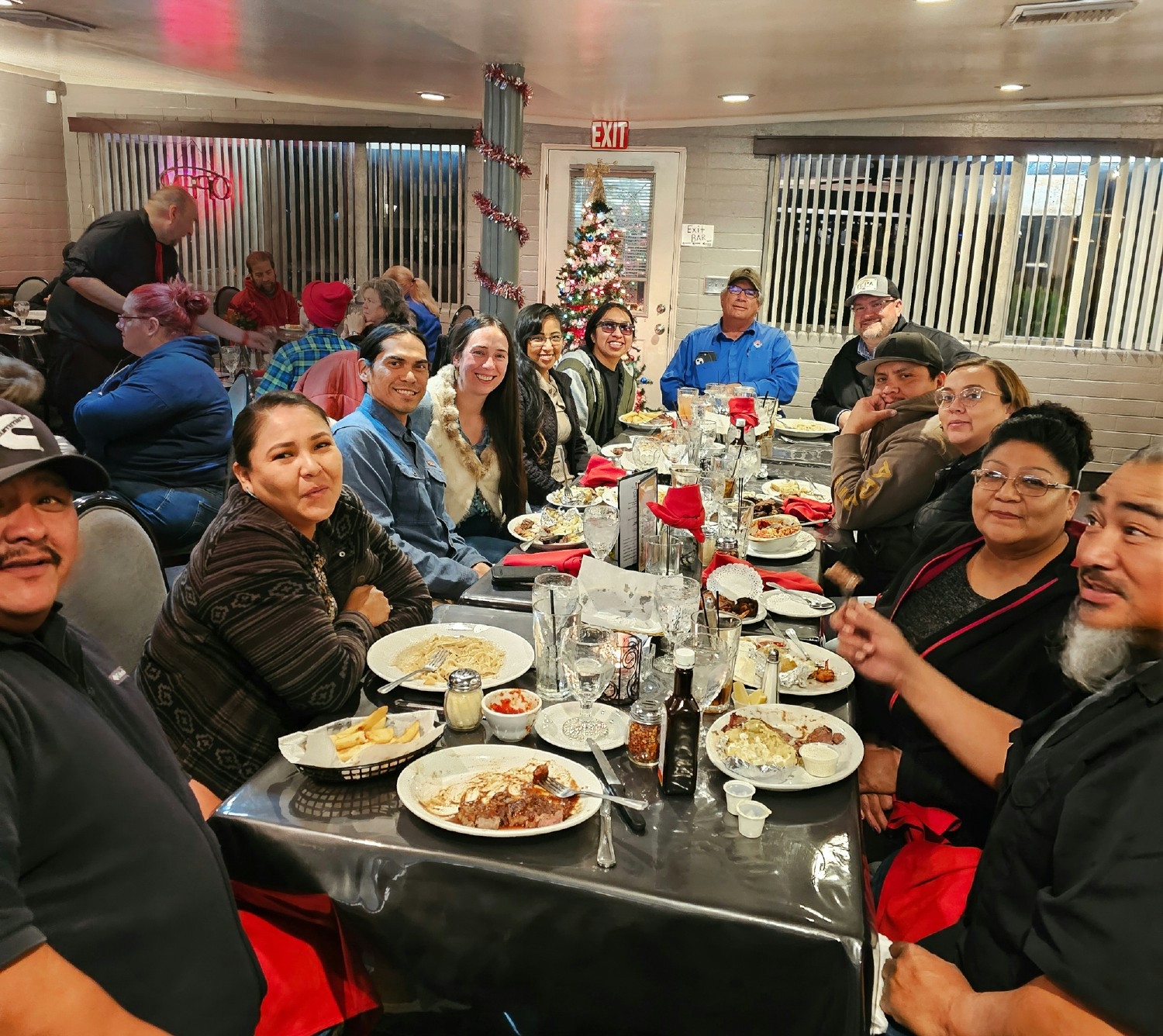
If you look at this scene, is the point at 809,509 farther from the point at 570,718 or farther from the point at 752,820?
the point at 752,820

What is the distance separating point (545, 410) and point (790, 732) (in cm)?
291

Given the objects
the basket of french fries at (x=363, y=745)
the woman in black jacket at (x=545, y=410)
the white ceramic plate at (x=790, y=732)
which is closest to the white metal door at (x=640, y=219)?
the woman in black jacket at (x=545, y=410)

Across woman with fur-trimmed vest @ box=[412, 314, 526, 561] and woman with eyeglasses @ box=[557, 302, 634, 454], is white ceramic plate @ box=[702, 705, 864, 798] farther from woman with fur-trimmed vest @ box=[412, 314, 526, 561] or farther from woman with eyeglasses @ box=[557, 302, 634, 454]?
woman with eyeglasses @ box=[557, 302, 634, 454]

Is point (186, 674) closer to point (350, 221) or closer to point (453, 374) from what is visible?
point (453, 374)

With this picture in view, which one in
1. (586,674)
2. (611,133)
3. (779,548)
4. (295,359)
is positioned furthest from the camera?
(611,133)

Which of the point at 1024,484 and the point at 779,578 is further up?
the point at 1024,484

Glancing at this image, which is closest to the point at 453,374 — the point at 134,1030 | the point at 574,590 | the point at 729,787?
the point at 574,590

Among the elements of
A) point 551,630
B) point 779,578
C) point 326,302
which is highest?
point 326,302

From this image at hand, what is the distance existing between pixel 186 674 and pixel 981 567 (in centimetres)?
167

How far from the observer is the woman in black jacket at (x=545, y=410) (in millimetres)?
4203

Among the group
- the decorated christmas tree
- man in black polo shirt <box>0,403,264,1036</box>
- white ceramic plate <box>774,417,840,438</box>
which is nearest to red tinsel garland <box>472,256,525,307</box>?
the decorated christmas tree

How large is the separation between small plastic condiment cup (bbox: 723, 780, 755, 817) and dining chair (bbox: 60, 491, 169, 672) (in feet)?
4.09

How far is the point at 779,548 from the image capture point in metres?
2.88

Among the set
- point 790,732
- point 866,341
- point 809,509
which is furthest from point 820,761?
point 866,341
